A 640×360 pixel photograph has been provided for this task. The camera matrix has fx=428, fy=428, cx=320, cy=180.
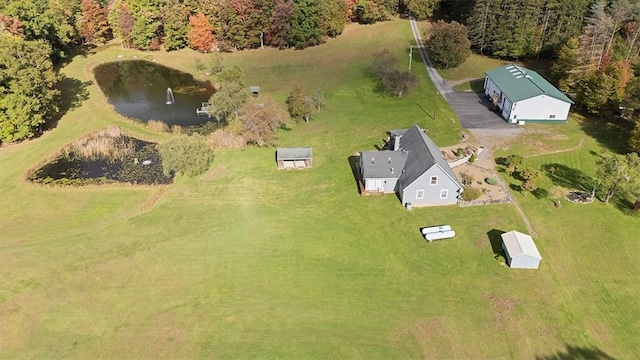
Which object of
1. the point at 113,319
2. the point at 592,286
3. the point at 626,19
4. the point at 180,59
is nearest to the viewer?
the point at 113,319

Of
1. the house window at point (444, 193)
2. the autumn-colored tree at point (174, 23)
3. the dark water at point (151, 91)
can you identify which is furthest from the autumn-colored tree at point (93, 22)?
the house window at point (444, 193)

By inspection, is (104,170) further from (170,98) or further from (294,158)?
(294,158)

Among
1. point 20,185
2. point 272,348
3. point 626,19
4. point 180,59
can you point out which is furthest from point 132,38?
point 626,19

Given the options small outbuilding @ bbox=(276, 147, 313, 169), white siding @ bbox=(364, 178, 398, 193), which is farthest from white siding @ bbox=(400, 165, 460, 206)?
small outbuilding @ bbox=(276, 147, 313, 169)

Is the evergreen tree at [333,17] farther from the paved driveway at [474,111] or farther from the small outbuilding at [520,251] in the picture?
the small outbuilding at [520,251]

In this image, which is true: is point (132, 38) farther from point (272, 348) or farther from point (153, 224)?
point (272, 348)

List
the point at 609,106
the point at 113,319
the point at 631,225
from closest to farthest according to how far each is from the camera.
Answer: the point at 113,319 < the point at 631,225 < the point at 609,106
